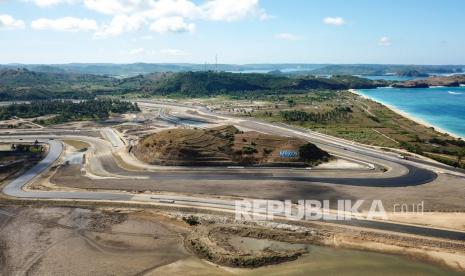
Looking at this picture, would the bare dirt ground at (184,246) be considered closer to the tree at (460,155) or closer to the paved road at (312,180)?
the paved road at (312,180)

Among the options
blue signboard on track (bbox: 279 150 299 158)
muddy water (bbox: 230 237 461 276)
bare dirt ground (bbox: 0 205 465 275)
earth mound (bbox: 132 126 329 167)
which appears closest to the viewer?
muddy water (bbox: 230 237 461 276)

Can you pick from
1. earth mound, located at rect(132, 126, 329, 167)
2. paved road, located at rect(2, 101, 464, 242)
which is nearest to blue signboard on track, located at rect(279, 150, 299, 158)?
earth mound, located at rect(132, 126, 329, 167)

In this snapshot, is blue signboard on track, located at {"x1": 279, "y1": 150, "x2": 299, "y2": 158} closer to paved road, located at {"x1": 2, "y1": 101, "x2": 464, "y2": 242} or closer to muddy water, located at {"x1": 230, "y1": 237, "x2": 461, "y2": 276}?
paved road, located at {"x1": 2, "y1": 101, "x2": 464, "y2": 242}

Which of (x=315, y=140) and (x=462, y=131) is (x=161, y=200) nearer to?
(x=315, y=140)

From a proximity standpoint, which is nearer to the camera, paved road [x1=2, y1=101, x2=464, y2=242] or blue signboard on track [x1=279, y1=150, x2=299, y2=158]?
paved road [x1=2, y1=101, x2=464, y2=242]

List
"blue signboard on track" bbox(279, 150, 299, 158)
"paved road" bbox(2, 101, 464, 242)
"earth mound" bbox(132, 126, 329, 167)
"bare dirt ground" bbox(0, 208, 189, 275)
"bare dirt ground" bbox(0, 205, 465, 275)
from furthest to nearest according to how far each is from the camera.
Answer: "blue signboard on track" bbox(279, 150, 299, 158)
"earth mound" bbox(132, 126, 329, 167)
"paved road" bbox(2, 101, 464, 242)
"bare dirt ground" bbox(0, 208, 189, 275)
"bare dirt ground" bbox(0, 205, 465, 275)

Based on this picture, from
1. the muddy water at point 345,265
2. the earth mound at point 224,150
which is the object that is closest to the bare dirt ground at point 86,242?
the muddy water at point 345,265

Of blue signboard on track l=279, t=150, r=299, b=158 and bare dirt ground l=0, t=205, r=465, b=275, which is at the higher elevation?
blue signboard on track l=279, t=150, r=299, b=158

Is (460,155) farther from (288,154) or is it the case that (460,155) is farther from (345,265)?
(345,265)
